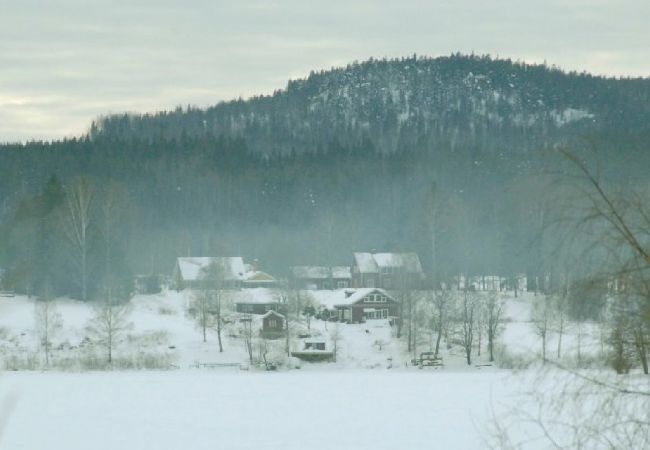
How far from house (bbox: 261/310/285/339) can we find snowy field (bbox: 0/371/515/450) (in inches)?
352

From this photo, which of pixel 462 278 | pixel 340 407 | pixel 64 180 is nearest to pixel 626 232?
pixel 340 407

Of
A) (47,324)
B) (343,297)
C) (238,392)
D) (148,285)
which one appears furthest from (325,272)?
(238,392)

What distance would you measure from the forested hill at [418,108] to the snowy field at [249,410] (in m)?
105

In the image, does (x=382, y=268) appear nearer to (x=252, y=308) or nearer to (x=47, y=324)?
(x=252, y=308)

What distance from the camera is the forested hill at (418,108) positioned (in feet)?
492

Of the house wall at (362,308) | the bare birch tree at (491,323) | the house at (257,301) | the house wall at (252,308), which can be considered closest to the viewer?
the bare birch tree at (491,323)

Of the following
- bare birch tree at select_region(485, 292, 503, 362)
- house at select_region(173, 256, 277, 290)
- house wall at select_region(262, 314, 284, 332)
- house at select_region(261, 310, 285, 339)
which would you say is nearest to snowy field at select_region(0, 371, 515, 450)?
bare birch tree at select_region(485, 292, 503, 362)

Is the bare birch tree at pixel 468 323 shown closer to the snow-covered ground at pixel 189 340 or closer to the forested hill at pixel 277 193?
the snow-covered ground at pixel 189 340

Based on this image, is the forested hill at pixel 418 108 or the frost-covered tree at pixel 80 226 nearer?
the frost-covered tree at pixel 80 226

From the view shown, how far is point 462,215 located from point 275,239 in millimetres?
15750

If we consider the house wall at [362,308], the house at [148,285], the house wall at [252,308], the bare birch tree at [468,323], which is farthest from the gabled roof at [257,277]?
the bare birch tree at [468,323]

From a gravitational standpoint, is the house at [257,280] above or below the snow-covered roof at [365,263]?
below

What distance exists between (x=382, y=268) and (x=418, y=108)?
11018cm

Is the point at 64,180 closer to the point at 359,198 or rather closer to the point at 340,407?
A: the point at 359,198
